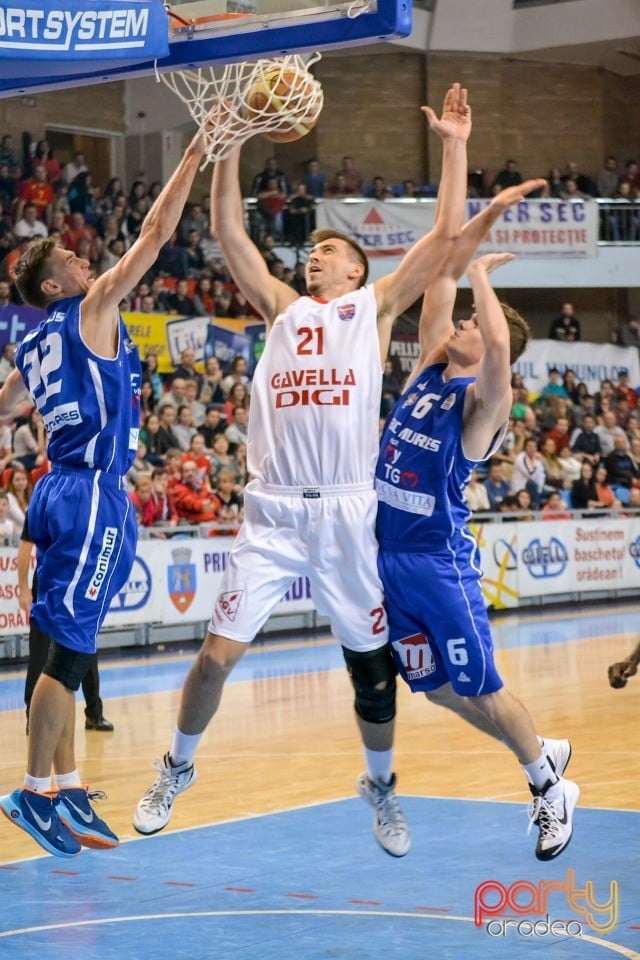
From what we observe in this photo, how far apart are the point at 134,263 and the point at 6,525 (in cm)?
890

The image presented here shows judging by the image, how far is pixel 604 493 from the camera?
21766mm

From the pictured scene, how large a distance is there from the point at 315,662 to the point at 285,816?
7146 millimetres

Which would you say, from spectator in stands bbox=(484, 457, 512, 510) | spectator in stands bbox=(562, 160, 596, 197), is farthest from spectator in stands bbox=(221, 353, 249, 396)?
spectator in stands bbox=(562, 160, 596, 197)

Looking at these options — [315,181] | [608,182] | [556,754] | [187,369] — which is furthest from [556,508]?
[556,754]

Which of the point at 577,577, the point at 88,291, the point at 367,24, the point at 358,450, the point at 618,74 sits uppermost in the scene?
the point at 618,74

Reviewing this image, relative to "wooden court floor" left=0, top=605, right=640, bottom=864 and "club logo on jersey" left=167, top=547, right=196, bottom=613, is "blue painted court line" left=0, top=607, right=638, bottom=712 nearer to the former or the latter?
"wooden court floor" left=0, top=605, right=640, bottom=864

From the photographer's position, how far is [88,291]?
5.88 metres

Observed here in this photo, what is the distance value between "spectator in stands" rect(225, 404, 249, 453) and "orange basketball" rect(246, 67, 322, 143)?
12.1m

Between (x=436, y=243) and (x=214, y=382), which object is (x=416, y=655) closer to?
(x=436, y=243)

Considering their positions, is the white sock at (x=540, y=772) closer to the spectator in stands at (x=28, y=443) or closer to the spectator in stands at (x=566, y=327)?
the spectator in stands at (x=28, y=443)

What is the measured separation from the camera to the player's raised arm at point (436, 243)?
5.97 meters

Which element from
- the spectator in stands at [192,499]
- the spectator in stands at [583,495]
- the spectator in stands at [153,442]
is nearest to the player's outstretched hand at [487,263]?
the spectator in stands at [192,499]

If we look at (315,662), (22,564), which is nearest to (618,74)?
(315,662)

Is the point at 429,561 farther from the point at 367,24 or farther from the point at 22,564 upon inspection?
the point at 22,564
